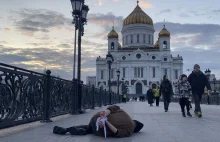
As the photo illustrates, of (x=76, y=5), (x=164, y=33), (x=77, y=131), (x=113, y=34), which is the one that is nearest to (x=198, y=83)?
(x=76, y=5)

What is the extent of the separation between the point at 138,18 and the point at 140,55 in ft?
40.1

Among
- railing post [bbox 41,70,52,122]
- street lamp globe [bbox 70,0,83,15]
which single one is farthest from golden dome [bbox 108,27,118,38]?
railing post [bbox 41,70,52,122]

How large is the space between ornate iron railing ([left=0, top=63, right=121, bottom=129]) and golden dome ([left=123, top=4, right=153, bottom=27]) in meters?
97.7

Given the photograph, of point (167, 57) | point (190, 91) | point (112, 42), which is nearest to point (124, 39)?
point (112, 42)

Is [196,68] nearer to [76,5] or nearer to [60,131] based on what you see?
[76,5]

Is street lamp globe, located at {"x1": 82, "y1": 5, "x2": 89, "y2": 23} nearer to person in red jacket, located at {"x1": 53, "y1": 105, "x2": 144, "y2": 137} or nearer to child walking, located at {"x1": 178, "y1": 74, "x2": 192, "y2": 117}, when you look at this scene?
child walking, located at {"x1": 178, "y1": 74, "x2": 192, "y2": 117}

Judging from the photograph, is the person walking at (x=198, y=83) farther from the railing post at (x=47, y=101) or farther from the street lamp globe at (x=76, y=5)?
the street lamp globe at (x=76, y=5)

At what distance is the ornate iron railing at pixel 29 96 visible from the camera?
6669mm

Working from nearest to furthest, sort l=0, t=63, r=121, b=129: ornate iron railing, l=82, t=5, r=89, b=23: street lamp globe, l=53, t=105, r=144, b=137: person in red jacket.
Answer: l=53, t=105, r=144, b=137: person in red jacket < l=0, t=63, r=121, b=129: ornate iron railing < l=82, t=5, r=89, b=23: street lamp globe

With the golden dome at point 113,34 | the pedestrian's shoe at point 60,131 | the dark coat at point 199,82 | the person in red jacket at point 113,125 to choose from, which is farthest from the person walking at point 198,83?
the golden dome at point 113,34

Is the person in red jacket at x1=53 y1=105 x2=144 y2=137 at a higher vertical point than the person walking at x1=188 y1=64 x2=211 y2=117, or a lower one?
lower

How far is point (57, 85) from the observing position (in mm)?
10625

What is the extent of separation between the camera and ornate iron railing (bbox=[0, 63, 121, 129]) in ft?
21.9

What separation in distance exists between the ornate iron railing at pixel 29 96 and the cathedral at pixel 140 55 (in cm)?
9433
